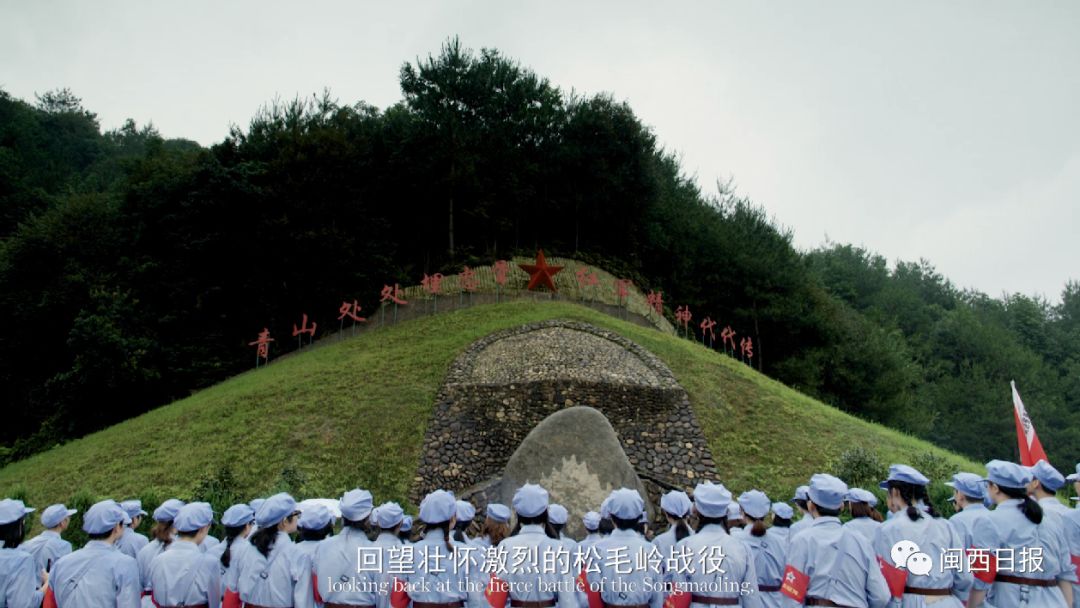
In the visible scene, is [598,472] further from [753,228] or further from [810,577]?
[753,228]

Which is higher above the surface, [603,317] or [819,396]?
[603,317]

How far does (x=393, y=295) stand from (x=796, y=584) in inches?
1002

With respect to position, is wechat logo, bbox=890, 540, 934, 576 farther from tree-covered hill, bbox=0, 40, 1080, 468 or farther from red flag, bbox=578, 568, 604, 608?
tree-covered hill, bbox=0, 40, 1080, 468

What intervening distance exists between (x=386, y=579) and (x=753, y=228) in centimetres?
3816

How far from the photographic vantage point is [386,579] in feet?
16.8

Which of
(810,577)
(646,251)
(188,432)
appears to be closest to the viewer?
(810,577)

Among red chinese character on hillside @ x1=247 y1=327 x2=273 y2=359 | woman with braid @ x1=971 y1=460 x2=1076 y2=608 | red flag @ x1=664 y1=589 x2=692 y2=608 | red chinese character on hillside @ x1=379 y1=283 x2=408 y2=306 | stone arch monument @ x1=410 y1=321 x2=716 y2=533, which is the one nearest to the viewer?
red flag @ x1=664 y1=589 x2=692 y2=608

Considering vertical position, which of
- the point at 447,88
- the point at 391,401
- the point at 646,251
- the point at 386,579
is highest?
the point at 447,88

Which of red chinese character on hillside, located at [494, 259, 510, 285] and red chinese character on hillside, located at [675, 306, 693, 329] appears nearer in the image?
red chinese character on hillside, located at [494, 259, 510, 285]

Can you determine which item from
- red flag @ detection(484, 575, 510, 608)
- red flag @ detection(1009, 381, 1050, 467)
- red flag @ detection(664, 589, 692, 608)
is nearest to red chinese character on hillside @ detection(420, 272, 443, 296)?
red flag @ detection(1009, 381, 1050, 467)

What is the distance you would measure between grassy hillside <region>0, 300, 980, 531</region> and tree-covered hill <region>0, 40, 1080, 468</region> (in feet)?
20.4

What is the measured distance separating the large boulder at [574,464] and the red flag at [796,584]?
8101 millimetres

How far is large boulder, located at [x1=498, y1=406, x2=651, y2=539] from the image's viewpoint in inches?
523

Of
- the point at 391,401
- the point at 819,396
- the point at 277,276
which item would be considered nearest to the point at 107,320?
the point at 277,276
